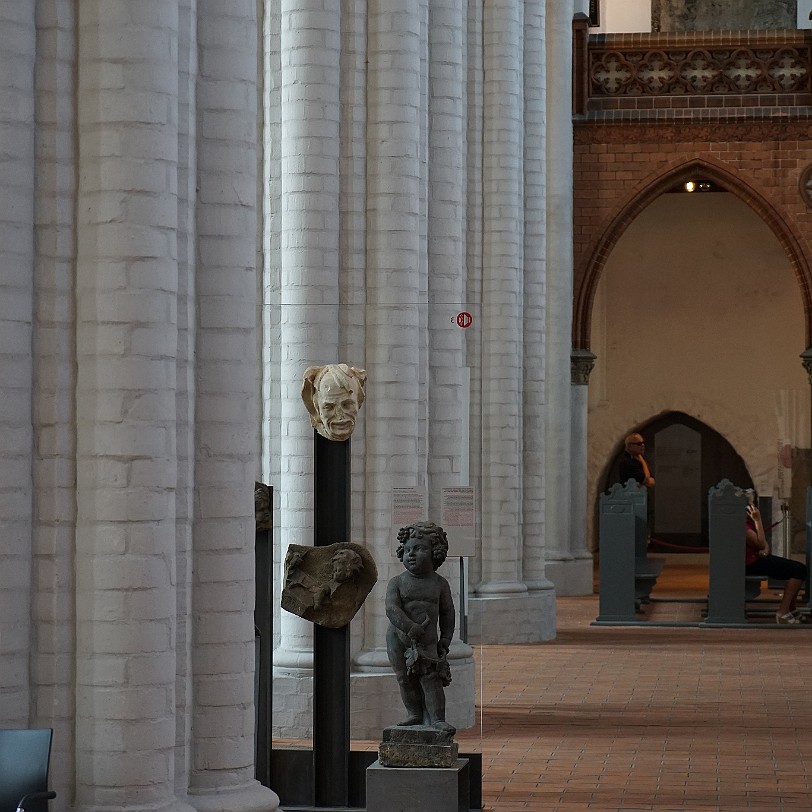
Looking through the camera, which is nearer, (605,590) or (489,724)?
(489,724)

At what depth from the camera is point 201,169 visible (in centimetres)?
630

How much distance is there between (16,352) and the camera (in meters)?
5.79

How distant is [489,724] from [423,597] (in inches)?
133

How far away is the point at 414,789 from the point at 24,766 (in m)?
2.60

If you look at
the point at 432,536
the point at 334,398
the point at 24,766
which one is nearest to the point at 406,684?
the point at 432,536

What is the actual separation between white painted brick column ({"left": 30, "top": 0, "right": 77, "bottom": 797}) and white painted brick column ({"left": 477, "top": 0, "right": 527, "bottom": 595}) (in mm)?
9145

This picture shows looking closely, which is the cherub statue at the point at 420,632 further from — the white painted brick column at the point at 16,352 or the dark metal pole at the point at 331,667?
the white painted brick column at the point at 16,352

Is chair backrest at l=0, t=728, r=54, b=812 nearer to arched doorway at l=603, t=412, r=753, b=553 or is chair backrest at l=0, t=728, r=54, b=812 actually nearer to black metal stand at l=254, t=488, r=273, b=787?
black metal stand at l=254, t=488, r=273, b=787

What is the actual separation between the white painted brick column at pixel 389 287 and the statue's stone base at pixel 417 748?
258 cm

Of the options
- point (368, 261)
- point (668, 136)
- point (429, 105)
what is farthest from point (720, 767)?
point (668, 136)

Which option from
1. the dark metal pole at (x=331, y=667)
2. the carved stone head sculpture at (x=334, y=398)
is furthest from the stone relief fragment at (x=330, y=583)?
the carved stone head sculpture at (x=334, y=398)

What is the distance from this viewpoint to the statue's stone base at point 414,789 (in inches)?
295

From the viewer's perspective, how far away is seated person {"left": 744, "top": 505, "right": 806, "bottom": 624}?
16.8 m

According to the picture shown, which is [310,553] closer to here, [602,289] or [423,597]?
[423,597]
